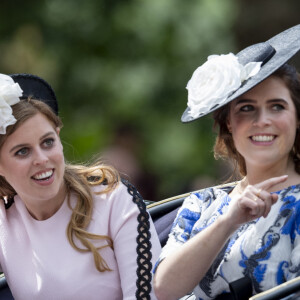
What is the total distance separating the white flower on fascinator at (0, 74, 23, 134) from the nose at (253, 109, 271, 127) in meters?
0.77

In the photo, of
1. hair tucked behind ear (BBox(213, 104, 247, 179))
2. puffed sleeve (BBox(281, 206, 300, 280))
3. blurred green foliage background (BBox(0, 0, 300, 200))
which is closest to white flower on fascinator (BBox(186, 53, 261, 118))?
hair tucked behind ear (BBox(213, 104, 247, 179))

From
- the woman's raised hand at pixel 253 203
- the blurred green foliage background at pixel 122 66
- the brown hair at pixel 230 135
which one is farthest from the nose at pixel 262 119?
the blurred green foliage background at pixel 122 66

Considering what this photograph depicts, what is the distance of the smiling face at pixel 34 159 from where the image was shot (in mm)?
2725

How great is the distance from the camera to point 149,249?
2746 millimetres

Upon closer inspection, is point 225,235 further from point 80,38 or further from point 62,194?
point 80,38

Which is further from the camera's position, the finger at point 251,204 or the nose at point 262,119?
the nose at point 262,119

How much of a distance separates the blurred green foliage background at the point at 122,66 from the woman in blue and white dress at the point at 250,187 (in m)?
2.25

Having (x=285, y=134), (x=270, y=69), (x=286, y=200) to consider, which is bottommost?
(x=286, y=200)

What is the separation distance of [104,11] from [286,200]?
2719 mm

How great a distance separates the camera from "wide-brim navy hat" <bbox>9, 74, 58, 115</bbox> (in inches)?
112

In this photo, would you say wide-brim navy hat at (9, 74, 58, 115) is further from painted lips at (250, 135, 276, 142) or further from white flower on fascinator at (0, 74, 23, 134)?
painted lips at (250, 135, 276, 142)

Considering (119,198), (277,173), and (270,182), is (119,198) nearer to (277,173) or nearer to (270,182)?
(277,173)

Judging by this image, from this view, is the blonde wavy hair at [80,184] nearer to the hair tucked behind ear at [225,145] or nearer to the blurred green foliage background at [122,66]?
the hair tucked behind ear at [225,145]

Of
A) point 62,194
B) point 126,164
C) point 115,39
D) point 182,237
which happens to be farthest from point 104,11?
point 182,237
